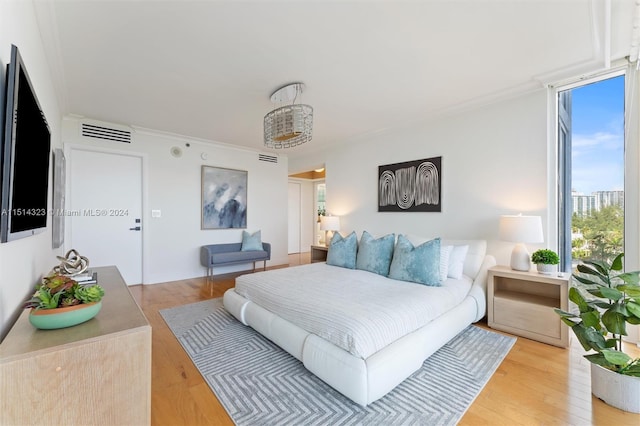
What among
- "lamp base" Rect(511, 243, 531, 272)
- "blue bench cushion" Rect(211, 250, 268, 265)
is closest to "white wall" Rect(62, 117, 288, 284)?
"blue bench cushion" Rect(211, 250, 268, 265)

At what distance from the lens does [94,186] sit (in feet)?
13.5

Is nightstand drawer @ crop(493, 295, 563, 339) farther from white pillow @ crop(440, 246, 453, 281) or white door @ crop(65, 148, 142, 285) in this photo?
white door @ crop(65, 148, 142, 285)

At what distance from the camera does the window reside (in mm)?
2621

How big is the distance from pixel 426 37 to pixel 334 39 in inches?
28.0

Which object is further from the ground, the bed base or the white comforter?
the white comforter

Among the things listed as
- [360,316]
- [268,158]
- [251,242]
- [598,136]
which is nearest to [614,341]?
[360,316]

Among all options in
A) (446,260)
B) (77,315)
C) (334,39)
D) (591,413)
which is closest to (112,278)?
(77,315)

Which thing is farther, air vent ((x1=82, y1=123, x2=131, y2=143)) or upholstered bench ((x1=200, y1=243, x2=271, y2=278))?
upholstered bench ((x1=200, y1=243, x2=271, y2=278))

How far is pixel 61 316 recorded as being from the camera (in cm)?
121

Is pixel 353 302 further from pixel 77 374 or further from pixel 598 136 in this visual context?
pixel 598 136

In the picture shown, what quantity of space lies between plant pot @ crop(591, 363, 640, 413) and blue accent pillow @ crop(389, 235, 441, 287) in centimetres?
A: 115

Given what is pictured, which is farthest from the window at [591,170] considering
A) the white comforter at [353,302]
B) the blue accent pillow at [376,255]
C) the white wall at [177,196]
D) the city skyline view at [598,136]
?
the white wall at [177,196]

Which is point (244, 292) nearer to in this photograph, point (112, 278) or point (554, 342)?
point (112, 278)

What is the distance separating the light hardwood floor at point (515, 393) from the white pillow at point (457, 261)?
2.51 feet
